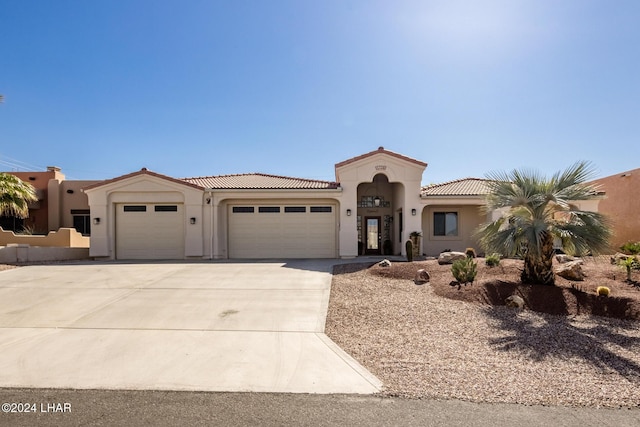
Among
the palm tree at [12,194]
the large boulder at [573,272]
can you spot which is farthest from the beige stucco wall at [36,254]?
the large boulder at [573,272]

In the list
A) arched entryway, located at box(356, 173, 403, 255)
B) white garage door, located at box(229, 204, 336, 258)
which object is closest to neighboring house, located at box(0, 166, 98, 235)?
white garage door, located at box(229, 204, 336, 258)

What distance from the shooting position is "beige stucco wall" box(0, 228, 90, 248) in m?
18.1

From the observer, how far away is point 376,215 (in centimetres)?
1959

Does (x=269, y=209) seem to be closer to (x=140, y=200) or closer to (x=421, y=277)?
(x=140, y=200)

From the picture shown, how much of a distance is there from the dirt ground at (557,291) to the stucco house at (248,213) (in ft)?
21.2

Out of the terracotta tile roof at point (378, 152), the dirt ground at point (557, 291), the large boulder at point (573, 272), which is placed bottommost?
the dirt ground at point (557, 291)

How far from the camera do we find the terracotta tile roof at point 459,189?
1740cm

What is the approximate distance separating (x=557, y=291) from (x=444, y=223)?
10.3 meters

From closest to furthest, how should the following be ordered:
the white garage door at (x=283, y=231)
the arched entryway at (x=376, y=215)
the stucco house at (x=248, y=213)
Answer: the stucco house at (x=248, y=213)
the white garage door at (x=283, y=231)
the arched entryway at (x=376, y=215)

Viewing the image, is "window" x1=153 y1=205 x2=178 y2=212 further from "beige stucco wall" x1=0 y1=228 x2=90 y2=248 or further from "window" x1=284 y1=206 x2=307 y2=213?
"window" x1=284 y1=206 x2=307 y2=213

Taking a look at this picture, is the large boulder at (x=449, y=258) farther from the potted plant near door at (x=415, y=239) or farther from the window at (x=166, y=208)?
the window at (x=166, y=208)

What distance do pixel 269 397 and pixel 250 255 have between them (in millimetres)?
13888

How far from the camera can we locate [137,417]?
12.0ft

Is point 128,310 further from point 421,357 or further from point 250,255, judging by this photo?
point 250,255
